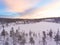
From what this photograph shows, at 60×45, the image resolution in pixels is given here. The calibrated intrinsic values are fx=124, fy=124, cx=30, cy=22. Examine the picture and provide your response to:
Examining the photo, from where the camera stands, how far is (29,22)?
4.36ft

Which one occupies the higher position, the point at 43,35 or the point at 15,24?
the point at 15,24

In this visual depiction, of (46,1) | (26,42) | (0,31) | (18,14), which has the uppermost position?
(46,1)

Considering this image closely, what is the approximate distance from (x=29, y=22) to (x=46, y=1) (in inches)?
11.8

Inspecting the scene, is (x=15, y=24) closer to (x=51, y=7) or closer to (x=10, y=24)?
(x=10, y=24)

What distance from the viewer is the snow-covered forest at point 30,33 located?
130 centimetres

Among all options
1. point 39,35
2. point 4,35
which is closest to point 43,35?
point 39,35

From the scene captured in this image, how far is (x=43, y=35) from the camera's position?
52.4 inches

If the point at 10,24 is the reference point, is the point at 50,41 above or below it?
below

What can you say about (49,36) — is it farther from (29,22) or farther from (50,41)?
(29,22)

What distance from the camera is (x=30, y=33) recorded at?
1.32 meters

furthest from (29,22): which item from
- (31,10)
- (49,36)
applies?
(49,36)

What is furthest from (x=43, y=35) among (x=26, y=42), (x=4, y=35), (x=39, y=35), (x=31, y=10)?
(x=4, y=35)

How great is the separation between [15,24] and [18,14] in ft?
0.37

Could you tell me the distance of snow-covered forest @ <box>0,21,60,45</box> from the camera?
1302mm
